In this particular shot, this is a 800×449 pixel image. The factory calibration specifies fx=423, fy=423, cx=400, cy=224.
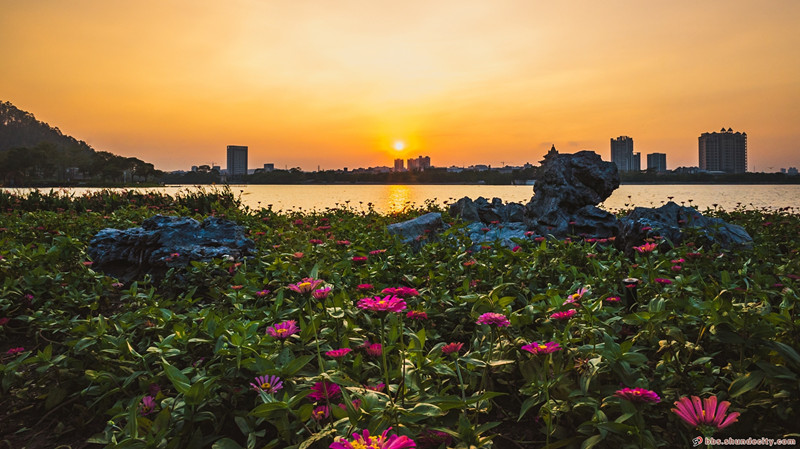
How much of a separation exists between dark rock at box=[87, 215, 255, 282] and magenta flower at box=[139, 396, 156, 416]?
8.79 feet

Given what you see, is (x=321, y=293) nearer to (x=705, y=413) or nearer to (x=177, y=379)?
(x=177, y=379)

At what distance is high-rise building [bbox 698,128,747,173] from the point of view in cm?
7438

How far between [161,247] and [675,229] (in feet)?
20.1

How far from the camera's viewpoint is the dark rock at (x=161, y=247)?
4.38 meters

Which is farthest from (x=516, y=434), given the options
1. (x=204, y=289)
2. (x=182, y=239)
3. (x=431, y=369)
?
(x=182, y=239)

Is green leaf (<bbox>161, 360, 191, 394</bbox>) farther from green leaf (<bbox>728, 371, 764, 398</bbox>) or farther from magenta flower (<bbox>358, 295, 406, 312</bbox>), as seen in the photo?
green leaf (<bbox>728, 371, 764, 398</bbox>)

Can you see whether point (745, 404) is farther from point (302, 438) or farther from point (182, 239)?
point (182, 239)

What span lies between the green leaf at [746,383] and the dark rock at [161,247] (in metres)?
4.03

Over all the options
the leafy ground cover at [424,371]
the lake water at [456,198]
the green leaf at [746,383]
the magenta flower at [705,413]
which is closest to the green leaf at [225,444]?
the leafy ground cover at [424,371]

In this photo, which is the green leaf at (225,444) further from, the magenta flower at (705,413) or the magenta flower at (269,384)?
the magenta flower at (705,413)

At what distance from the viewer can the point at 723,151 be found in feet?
253

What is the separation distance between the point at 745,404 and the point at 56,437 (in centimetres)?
280

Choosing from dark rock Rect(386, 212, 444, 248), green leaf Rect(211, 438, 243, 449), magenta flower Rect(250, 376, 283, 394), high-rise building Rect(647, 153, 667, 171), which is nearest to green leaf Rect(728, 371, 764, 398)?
magenta flower Rect(250, 376, 283, 394)

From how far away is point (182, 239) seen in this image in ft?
15.3
